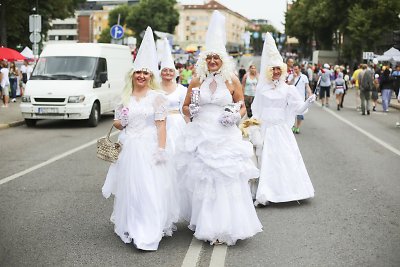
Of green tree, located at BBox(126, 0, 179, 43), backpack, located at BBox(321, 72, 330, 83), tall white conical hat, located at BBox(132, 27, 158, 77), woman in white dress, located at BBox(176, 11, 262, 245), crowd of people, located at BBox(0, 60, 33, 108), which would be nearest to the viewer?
woman in white dress, located at BBox(176, 11, 262, 245)

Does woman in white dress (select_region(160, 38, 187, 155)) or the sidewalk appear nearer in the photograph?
woman in white dress (select_region(160, 38, 187, 155))

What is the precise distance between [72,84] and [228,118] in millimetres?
11911

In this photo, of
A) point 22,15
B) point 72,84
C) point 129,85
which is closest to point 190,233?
point 129,85

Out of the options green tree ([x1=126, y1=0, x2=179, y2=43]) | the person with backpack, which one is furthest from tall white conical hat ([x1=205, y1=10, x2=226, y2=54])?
green tree ([x1=126, y1=0, x2=179, y2=43])

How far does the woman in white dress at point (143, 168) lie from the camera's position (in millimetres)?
5734

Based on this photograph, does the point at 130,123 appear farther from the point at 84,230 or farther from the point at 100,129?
the point at 100,129

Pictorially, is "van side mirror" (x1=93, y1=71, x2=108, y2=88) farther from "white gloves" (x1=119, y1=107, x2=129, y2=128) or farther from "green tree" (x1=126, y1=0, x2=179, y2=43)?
"green tree" (x1=126, y1=0, x2=179, y2=43)

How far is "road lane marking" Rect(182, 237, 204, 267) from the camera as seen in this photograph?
530cm

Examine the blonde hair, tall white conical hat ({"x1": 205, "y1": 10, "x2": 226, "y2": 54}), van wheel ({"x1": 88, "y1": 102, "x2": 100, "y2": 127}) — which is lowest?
van wheel ({"x1": 88, "y1": 102, "x2": 100, "y2": 127})

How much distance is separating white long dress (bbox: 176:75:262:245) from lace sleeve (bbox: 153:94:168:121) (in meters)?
0.40

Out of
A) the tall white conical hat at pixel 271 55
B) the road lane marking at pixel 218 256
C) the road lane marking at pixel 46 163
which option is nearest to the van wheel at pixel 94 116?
the road lane marking at pixel 46 163

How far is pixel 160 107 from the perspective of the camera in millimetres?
5969

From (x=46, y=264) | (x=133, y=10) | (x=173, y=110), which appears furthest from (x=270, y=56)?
(x=133, y=10)

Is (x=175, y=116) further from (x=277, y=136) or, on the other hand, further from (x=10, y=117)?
(x=10, y=117)
